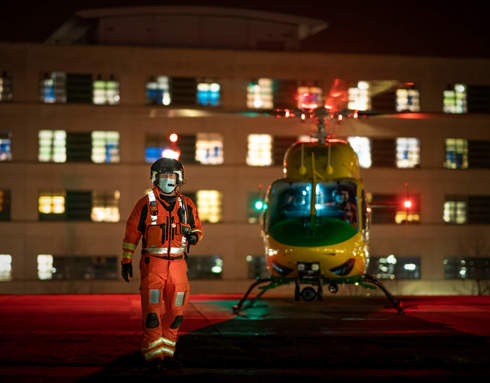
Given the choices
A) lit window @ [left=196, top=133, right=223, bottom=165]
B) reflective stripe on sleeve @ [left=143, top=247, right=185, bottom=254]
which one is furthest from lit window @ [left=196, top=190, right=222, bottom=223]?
Answer: reflective stripe on sleeve @ [left=143, top=247, right=185, bottom=254]

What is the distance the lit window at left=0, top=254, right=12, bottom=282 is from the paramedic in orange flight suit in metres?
31.9

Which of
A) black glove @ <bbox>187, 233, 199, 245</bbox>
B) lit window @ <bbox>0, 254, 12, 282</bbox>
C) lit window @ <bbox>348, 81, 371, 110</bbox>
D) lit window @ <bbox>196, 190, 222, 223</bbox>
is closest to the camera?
black glove @ <bbox>187, 233, 199, 245</bbox>

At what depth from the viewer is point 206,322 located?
13211 mm

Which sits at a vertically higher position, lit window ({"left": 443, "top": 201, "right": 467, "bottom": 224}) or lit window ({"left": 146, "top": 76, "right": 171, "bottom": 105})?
lit window ({"left": 146, "top": 76, "right": 171, "bottom": 105})

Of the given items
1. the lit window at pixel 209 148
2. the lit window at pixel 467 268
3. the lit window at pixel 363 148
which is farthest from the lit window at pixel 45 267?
the lit window at pixel 467 268

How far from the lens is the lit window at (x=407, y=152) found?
4100 cm

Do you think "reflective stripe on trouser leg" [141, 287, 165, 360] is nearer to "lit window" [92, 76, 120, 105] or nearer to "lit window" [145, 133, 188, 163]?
"lit window" [145, 133, 188, 163]

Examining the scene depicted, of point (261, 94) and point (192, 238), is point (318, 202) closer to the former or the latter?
point (192, 238)

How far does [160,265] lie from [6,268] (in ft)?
107

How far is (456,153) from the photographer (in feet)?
137

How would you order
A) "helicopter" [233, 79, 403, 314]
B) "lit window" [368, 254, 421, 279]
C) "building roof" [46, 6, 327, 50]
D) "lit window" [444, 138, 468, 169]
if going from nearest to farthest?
"helicopter" [233, 79, 403, 314], "lit window" [368, 254, 421, 279], "lit window" [444, 138, 468, 169], "building roof" [46, 6, 327, 50]

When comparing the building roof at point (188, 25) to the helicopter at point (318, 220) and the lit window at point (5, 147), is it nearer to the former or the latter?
the lit window at point (5, 147)

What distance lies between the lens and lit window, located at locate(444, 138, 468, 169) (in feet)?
136

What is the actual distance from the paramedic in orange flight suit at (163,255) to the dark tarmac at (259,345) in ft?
1.21
